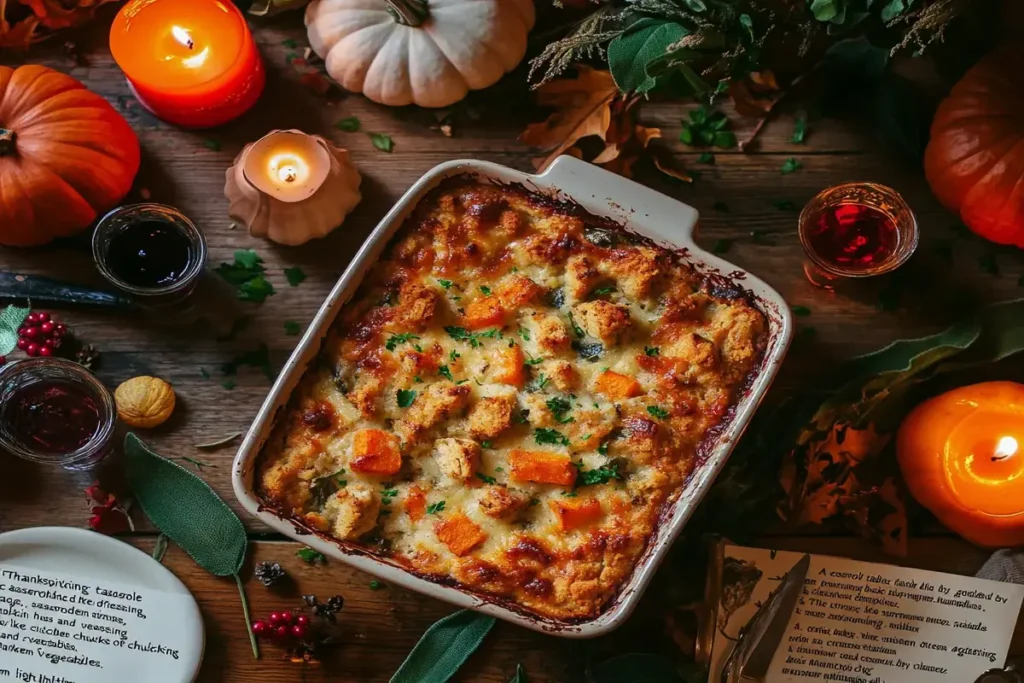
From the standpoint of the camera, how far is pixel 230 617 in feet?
6.66

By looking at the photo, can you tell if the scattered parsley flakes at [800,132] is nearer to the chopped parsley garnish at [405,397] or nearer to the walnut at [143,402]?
the chopped parsley garnish at [405,397]

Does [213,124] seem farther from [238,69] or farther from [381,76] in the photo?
[381,76]

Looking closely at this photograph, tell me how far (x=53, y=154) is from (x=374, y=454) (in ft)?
2.90

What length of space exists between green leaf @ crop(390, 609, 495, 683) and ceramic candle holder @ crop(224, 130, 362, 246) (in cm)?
87

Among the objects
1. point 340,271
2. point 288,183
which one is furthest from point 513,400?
point 288,183

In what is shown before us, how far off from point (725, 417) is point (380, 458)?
65 cm

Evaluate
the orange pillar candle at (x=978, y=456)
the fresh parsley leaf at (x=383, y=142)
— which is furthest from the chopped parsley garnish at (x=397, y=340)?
the orange pillar candle at (x=978, y=456)

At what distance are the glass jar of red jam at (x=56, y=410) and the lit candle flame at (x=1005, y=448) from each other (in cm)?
177

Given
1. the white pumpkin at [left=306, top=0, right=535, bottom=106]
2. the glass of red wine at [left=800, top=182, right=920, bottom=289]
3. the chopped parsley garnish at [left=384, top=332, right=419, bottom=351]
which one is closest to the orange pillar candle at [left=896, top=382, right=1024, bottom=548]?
the glass of red wine at [left=800, top=182, right=920, bottom=289]

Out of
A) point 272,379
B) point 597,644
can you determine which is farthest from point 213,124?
point 597,644

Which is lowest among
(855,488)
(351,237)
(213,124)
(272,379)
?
(855,488)

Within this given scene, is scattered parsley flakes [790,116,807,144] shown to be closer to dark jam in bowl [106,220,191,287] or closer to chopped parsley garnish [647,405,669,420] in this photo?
chopped parsley garnish [647,405,669,420]

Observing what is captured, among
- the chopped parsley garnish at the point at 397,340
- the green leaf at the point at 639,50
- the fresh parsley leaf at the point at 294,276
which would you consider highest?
the green leaf at the point at 639,50

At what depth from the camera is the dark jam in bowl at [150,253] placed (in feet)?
6.65
